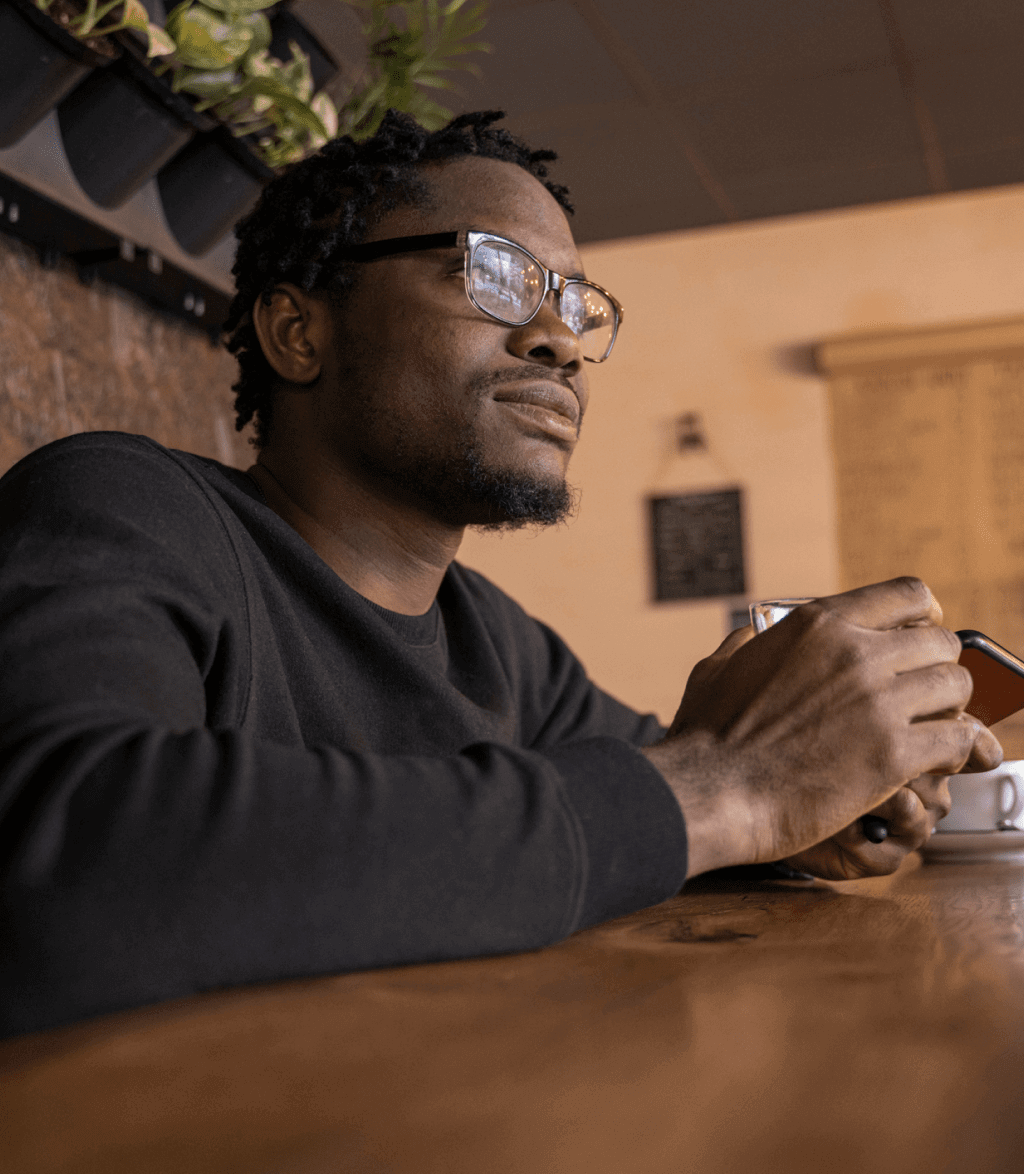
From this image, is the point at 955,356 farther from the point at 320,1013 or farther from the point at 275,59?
the point at 320,1013

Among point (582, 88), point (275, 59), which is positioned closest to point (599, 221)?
point (582, 88)

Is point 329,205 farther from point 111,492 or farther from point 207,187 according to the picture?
point 111,492

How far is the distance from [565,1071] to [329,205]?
1.14m

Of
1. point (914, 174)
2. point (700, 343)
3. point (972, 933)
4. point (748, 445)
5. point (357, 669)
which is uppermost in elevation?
point (914, 174)

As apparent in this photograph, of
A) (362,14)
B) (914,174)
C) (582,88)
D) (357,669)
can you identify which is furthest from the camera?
(914,174)

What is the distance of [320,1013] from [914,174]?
375 centimetres

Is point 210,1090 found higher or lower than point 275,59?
lower

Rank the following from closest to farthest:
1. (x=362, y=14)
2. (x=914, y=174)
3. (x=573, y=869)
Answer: (x=573, y=869) → (x=362, y=14) → (x=914, y=174)

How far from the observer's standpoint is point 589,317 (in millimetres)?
1329

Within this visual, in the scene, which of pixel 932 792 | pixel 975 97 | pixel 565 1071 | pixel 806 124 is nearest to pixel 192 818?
pixel 565 1071

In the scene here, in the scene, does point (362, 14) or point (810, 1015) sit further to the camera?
point (362, 14)

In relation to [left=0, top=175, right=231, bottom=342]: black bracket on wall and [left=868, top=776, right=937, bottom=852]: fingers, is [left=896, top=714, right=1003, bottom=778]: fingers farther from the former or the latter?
[left=0, top=175, right=231, bottom=342]: black bracket on wall

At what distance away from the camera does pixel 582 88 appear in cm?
303

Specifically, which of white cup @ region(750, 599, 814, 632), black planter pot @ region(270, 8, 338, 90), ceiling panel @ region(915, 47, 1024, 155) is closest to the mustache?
white cup @ region(750, 599, 814, 632)
